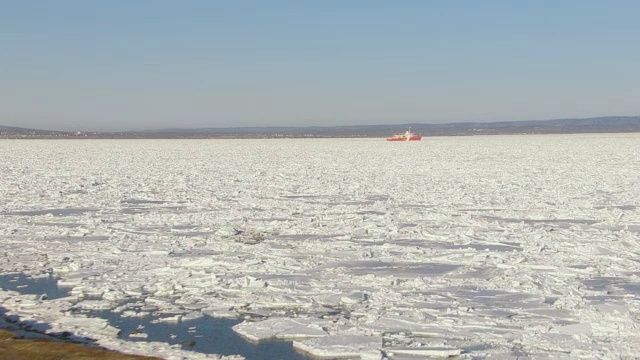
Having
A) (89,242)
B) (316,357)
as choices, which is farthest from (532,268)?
(89,242)

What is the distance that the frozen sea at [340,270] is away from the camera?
16.6 feet

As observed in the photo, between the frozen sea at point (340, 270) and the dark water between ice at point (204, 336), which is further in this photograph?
the frozen sea at point (340, 270)

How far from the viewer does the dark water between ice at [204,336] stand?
4766 millimetres

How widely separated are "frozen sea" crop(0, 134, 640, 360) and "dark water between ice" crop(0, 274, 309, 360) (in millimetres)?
28

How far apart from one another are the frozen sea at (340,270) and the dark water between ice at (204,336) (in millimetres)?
28

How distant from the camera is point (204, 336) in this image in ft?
16.8

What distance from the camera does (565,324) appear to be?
A: 531cm

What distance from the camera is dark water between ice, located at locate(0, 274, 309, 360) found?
4766 mm

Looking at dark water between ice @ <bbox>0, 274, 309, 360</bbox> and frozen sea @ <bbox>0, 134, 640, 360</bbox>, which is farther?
frozen sea @ <bbox>0, 134, 640, 360</bbox>

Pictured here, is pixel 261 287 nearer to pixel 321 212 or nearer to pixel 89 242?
pixel 89 242

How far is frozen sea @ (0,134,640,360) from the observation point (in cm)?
507

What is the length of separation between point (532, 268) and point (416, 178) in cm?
1090

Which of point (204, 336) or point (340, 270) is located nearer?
point (204, 336)

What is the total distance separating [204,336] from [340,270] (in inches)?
92.6
